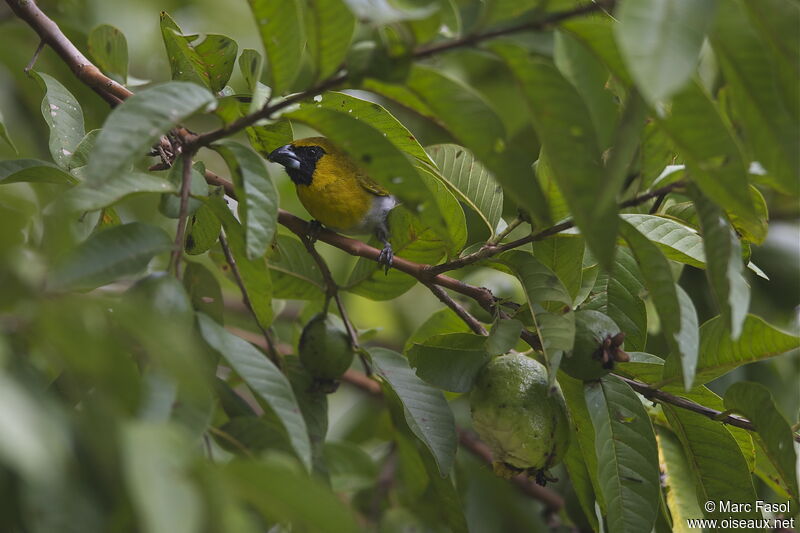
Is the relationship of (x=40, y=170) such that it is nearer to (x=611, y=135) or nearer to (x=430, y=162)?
(x=430, y=162)

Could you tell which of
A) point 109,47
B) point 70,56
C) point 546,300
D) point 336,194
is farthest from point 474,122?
point 336,194

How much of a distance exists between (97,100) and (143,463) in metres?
1.77

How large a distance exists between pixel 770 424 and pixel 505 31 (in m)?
0.73

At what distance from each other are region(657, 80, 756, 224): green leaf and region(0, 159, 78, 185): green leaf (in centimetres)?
93

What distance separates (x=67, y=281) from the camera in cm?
88

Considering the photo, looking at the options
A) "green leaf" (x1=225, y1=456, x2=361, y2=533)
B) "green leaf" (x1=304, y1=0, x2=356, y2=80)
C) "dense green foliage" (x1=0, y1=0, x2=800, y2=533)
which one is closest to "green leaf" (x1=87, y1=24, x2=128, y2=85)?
"dense green foliage" (x1=0, y1=0, x2=800, y2=533)

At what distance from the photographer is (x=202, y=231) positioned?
4.67 ft

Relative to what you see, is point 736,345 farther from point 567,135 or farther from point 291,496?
point 291,496

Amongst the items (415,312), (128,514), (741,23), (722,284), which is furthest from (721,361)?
(415,312)

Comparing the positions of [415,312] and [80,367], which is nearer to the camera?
[80,367]

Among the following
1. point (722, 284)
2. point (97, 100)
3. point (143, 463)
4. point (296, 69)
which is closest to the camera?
point (143, 463)

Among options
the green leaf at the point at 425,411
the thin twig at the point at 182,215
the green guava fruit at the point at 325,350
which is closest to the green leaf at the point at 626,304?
the green leaf at the point at 425,411

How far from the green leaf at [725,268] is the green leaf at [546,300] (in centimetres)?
25

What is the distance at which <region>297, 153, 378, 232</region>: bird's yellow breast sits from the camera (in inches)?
94.8
